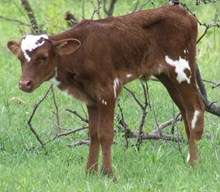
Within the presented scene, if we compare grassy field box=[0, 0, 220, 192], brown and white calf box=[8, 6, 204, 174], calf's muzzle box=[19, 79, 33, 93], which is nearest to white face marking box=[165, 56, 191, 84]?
brown and white calf box=[8, 6, 204, 174]

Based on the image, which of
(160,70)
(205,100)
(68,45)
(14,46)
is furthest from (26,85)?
(205,100)

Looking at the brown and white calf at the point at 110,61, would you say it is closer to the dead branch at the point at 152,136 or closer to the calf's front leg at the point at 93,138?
the calf's front leg at the point at 93,138

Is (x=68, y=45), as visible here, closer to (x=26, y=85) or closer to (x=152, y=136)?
(x=26, y=85)

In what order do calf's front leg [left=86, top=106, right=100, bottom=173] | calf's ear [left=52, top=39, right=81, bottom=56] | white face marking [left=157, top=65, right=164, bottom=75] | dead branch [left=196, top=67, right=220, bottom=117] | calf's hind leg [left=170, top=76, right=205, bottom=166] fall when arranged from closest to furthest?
calf's ear [left=52, top=39, right=81, bottom=56], calf's front leg [left=86, top=106, right=100, bottom=173], white face marking [left=157, top=65, right=164, bottom=75], calf's hind leg [left=170, top=76, right=205, bottom=166], dead branch [left=196, top=67, right=220, bottom=117]

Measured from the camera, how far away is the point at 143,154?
27.8ft

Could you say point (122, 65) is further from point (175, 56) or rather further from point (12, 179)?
point (12, 179)

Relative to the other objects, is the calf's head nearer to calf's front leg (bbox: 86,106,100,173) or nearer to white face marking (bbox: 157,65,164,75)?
calf's front leg (bbox: 86,106,100,173)

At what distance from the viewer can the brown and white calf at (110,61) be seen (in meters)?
7.41

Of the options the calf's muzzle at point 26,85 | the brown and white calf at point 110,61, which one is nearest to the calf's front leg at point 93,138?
the brown and white calf at point 110,61

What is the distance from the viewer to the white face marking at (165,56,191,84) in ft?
26.5

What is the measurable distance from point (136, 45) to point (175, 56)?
0.44m

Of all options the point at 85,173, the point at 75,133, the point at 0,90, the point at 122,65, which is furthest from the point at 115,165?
the point at 0,90

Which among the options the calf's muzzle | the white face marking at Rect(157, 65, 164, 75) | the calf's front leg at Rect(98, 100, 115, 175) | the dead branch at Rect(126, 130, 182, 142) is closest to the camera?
the calf's muzzle

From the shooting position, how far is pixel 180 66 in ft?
26.6
